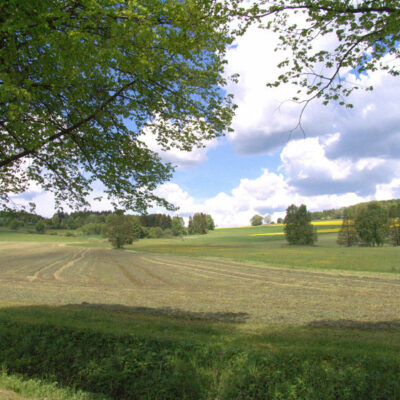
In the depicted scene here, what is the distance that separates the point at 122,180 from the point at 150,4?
4806 millimetres

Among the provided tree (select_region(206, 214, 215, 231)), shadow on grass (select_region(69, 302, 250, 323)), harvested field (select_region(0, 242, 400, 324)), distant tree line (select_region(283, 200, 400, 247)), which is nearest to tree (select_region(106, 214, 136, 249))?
distant tree line (select_region(283, 200, 400, 247))

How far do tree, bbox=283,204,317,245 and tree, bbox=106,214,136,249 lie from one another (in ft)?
145

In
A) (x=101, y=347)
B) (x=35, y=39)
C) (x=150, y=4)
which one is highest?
(x=150, y=4)

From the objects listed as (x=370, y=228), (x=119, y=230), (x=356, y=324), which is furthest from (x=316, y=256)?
(x=119, y=230)

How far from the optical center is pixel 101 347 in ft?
20.4

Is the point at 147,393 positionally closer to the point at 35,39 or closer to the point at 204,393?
the point at 204,393

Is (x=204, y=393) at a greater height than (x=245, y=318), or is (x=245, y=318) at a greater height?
(x=204, y=393)

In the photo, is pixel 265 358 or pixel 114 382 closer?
pixel 265 358

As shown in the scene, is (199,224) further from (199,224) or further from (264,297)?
(264,297)

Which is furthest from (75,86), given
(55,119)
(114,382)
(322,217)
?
(322,217)

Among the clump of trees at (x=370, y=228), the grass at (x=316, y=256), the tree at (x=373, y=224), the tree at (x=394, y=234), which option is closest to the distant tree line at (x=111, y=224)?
the grass at (x=316, y=256)

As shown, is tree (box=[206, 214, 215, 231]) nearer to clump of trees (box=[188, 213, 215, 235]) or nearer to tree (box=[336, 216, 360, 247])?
clump of trees (box=[188, 213, 215, 235])

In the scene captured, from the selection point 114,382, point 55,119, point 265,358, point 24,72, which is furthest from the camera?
point 55,119

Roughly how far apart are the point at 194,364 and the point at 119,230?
247 ft
